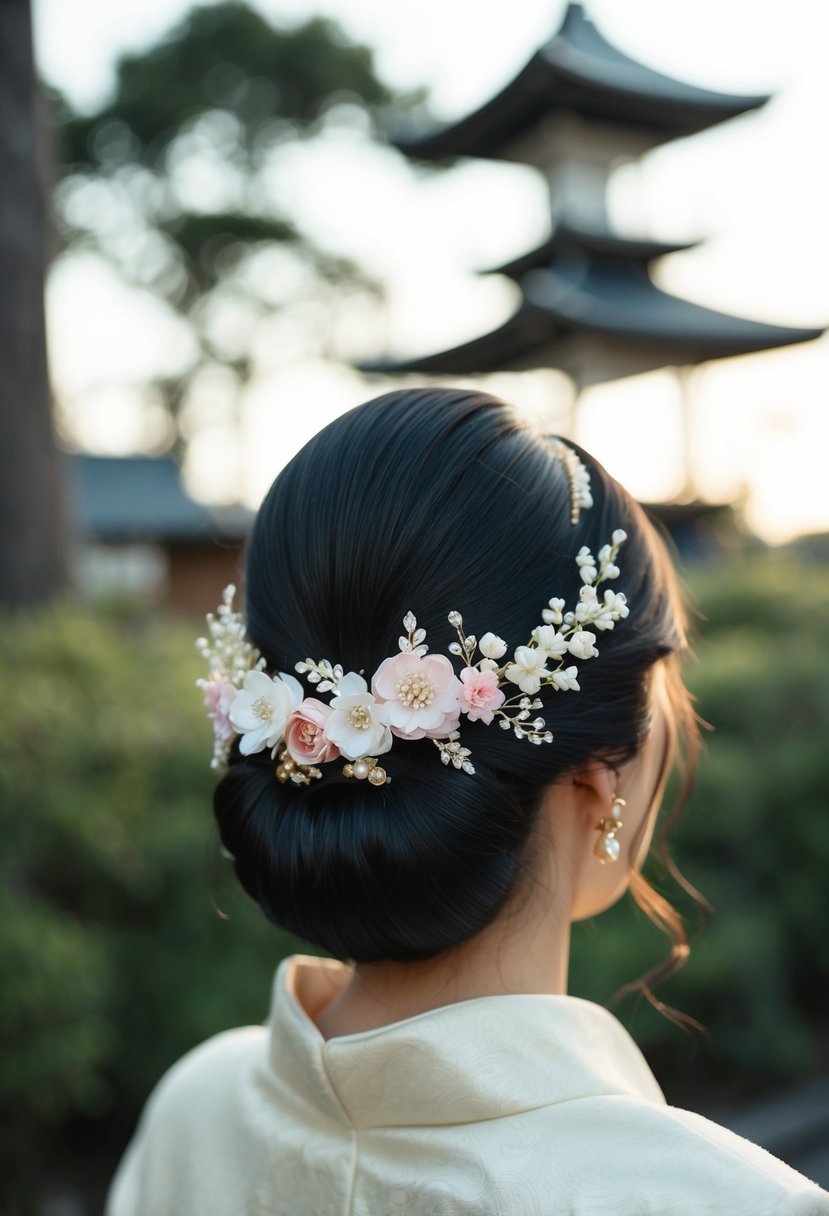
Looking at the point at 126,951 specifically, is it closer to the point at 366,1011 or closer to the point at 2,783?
the point at 2,783

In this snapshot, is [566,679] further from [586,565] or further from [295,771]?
[295,771]

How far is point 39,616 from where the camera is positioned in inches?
163

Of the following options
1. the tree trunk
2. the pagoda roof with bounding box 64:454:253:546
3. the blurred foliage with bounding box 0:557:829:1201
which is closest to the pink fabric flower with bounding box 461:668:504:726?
the blurred foliage with bounding box 0:557:829:1201

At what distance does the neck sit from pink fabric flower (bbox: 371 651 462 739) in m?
0.22

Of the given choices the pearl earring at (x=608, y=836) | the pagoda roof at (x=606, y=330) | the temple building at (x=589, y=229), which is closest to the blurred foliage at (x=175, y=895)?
the pearl earring at (x=608, y=836)

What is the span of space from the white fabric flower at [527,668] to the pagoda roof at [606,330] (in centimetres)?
1048

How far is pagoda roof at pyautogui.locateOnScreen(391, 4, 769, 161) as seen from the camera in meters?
10.8

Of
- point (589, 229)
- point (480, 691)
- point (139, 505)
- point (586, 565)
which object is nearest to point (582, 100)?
point (589, 229)

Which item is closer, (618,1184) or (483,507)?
(618,1184)

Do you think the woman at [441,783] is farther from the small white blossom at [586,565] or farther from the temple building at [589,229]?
the temple building at [589,229]

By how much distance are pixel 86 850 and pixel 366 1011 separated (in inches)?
77.3

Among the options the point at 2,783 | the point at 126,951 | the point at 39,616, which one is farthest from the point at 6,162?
the point at 126,951

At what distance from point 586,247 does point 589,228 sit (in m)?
0.20

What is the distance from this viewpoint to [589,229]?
38.8 ft
